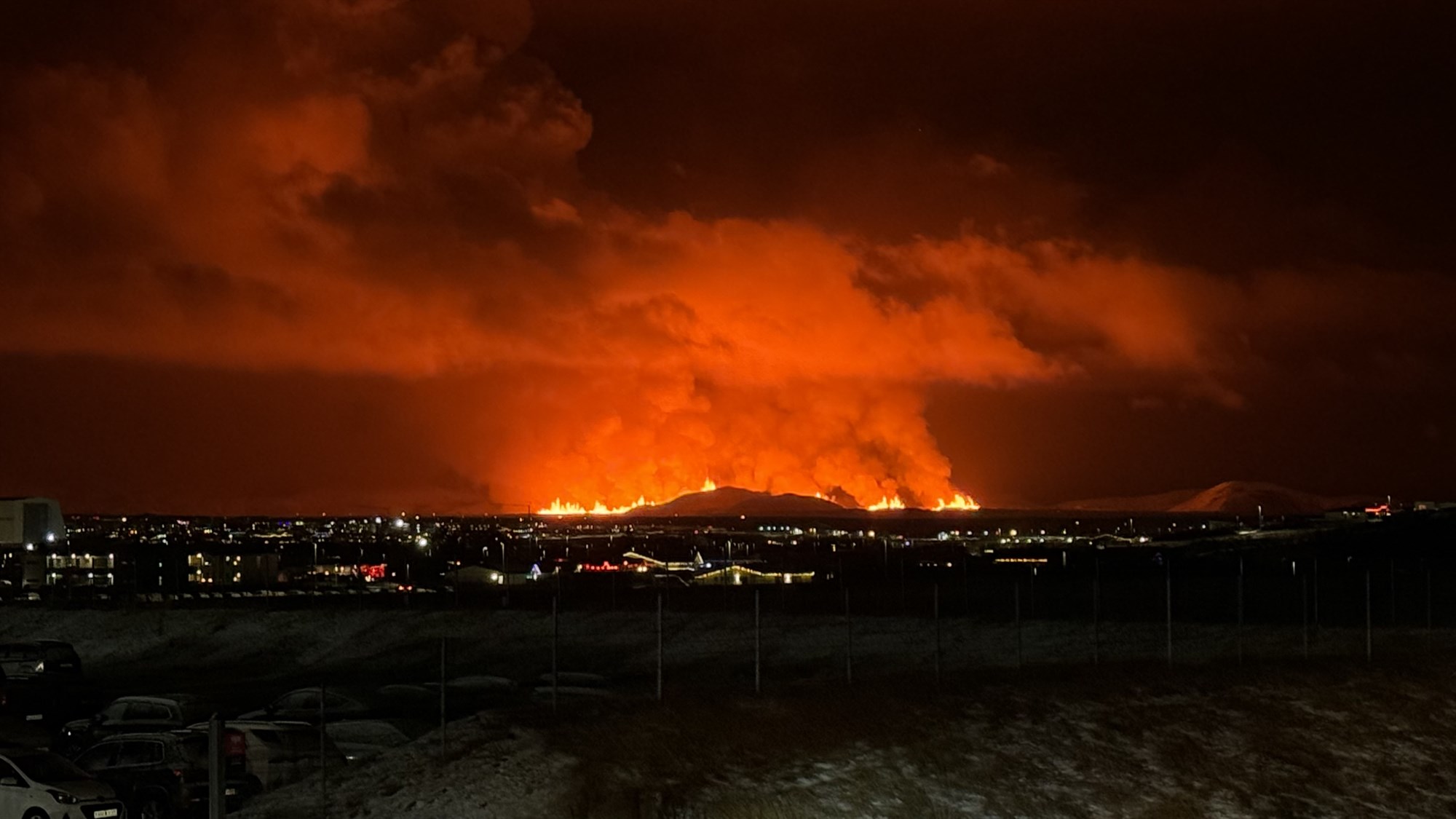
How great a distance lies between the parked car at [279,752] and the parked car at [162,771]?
2.20 feet

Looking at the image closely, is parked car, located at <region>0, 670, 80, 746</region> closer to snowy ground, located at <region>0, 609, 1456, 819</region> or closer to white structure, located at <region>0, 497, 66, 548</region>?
snowy ground, located at <region>0, 609, 1456, 819</region>

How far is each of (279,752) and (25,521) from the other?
6061 inches

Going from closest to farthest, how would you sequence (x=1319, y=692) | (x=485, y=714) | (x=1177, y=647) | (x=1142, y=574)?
1. (x=485, y=714)
2. (x=1319, y=692)
3. (x=1177, y=647)
4. (x=1142, y=574)

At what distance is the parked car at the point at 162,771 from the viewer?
2419cm

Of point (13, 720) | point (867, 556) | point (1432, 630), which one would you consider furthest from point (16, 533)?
point (1432, 630)

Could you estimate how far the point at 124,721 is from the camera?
35031 millimetres

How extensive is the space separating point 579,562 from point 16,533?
6086cm

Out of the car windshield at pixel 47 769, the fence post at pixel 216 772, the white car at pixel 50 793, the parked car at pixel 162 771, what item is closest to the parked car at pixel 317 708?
the parked car at pixel 162 771

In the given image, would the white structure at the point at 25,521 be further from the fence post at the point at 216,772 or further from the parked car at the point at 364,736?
the fence post at the point at 216,772

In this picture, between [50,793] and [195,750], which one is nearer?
[50,793]

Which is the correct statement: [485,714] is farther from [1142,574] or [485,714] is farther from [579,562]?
[579,562]

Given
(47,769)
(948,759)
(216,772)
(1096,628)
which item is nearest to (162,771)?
(47,769)

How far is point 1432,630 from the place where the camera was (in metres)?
47.4

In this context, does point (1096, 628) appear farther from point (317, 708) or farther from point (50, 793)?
point (50, 793)
